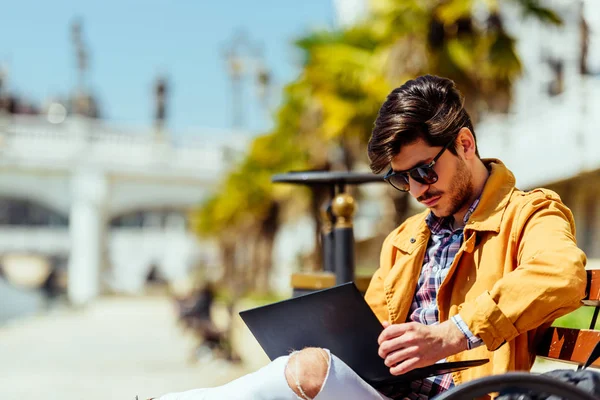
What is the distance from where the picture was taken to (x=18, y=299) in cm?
4259

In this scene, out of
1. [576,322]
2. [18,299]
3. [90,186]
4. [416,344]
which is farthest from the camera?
[18,299]

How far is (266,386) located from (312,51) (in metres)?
11.5

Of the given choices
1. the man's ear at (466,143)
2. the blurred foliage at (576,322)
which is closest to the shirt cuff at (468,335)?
the man's ear at (466,143)

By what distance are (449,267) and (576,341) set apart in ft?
1.40

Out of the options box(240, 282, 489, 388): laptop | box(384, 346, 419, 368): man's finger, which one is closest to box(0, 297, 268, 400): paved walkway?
box(240, 282, 489, 388): laptop

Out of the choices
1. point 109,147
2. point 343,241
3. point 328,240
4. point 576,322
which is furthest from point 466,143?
point 109,147

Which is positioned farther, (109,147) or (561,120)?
(109,147)

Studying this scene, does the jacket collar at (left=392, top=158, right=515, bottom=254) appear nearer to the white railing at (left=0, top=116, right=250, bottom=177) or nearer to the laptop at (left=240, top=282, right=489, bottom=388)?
the laptop at (left=240, top=282, right=489, bottom=388)

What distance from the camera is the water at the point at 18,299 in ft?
127

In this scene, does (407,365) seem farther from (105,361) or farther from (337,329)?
(105,361)

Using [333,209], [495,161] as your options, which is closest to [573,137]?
[333,209]

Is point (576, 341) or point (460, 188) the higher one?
point (460, 188)

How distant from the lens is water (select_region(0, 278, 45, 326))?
3865 cm

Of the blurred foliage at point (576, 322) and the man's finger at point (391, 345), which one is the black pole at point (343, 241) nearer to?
the blurred foliage at point (576, 322)
